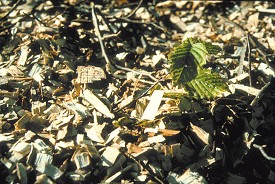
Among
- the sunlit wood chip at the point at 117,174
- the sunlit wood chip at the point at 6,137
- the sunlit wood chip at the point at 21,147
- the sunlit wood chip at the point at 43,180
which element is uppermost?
the sunlit wood chip at the point at 6,137

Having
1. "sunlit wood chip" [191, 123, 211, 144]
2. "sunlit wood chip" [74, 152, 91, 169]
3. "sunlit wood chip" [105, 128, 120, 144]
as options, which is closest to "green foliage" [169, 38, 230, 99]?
"sunlit wood chip" [191, 123, 211, 144]

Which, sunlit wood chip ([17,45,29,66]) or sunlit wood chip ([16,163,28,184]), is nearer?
sunlit wood chip ([16,163,28,184])

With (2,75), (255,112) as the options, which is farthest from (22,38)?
(255,112)

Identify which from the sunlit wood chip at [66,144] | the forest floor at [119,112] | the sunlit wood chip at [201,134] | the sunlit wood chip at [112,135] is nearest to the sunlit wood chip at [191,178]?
the forest floor at [119,112]

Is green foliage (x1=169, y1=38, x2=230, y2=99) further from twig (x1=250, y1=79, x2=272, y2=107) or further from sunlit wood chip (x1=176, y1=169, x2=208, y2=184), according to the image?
sunlit wood chip (x1=176, y1=169, x2=208, y2=184)

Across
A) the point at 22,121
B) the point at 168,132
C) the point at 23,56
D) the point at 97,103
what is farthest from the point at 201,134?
the point at 23,56

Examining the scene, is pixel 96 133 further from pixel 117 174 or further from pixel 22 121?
pixel 22 121

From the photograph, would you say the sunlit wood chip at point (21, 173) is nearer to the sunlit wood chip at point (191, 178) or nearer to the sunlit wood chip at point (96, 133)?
the sunlit wood chip at point (96, 133)

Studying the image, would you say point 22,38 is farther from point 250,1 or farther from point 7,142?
point 250,1
